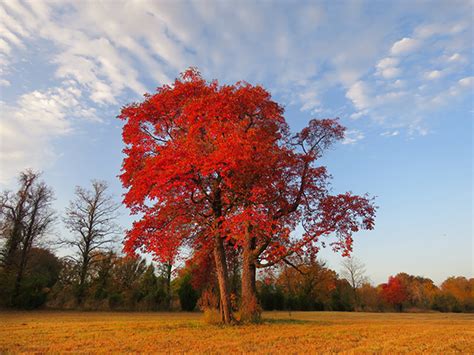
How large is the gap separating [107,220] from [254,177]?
2598 cm

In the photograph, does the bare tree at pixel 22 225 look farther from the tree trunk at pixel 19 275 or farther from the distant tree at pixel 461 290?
the distant tree at pixel 461 290

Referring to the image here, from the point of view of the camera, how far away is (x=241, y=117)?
1520cm

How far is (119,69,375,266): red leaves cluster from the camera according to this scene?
527 inches

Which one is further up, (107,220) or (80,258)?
(107,220)

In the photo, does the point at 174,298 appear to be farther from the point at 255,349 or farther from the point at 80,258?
the point at 255,349

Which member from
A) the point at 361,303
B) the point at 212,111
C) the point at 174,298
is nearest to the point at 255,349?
the point at 212,111

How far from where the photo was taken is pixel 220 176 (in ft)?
49.6

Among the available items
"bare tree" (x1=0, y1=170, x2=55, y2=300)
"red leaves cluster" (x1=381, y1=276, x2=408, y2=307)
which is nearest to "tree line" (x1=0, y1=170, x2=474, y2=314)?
"bare tree" (x1=0, y1=170, x2=55, y2=300)

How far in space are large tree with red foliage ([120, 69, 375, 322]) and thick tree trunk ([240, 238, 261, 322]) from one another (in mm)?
43

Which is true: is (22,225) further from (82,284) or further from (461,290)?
(461,290)

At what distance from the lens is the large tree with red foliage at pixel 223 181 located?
1348cm

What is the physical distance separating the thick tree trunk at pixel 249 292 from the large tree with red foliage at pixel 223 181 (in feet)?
0.14

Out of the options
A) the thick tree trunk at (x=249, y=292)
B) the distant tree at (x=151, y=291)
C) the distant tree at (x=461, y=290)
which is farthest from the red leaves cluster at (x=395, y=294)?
the thick tree trunk at (x=249, y=292)

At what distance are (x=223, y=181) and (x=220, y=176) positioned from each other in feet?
0.82
